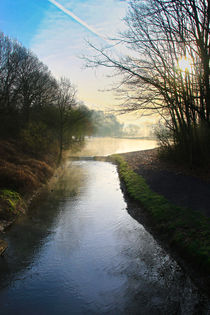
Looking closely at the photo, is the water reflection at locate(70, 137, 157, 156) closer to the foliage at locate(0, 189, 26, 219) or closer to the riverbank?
the riverbank

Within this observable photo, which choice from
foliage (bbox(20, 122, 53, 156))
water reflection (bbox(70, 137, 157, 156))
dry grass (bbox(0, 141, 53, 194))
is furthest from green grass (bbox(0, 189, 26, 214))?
water reflection (bbox(70, 137, 157, 156))

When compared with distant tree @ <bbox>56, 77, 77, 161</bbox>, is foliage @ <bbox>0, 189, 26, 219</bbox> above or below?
below

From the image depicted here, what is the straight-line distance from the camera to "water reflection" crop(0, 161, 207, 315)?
4.89 meters

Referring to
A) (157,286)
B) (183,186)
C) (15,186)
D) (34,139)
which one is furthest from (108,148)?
(157,286)

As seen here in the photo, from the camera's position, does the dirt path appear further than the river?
Yes

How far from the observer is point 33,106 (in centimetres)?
3033

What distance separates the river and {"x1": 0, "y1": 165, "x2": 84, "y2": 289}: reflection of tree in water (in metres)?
0.03

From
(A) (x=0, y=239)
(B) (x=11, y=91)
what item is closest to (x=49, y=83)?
(B) (x=11, y=91)

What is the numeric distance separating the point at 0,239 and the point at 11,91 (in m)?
22.6

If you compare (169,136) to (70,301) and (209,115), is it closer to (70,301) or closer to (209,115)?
(209,115)

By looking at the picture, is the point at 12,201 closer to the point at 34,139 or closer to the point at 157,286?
the point at 157,286

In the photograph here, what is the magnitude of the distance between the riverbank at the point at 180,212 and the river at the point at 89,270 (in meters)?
0.38

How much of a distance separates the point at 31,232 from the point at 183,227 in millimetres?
5582

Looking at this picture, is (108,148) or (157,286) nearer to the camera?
(157,286)
